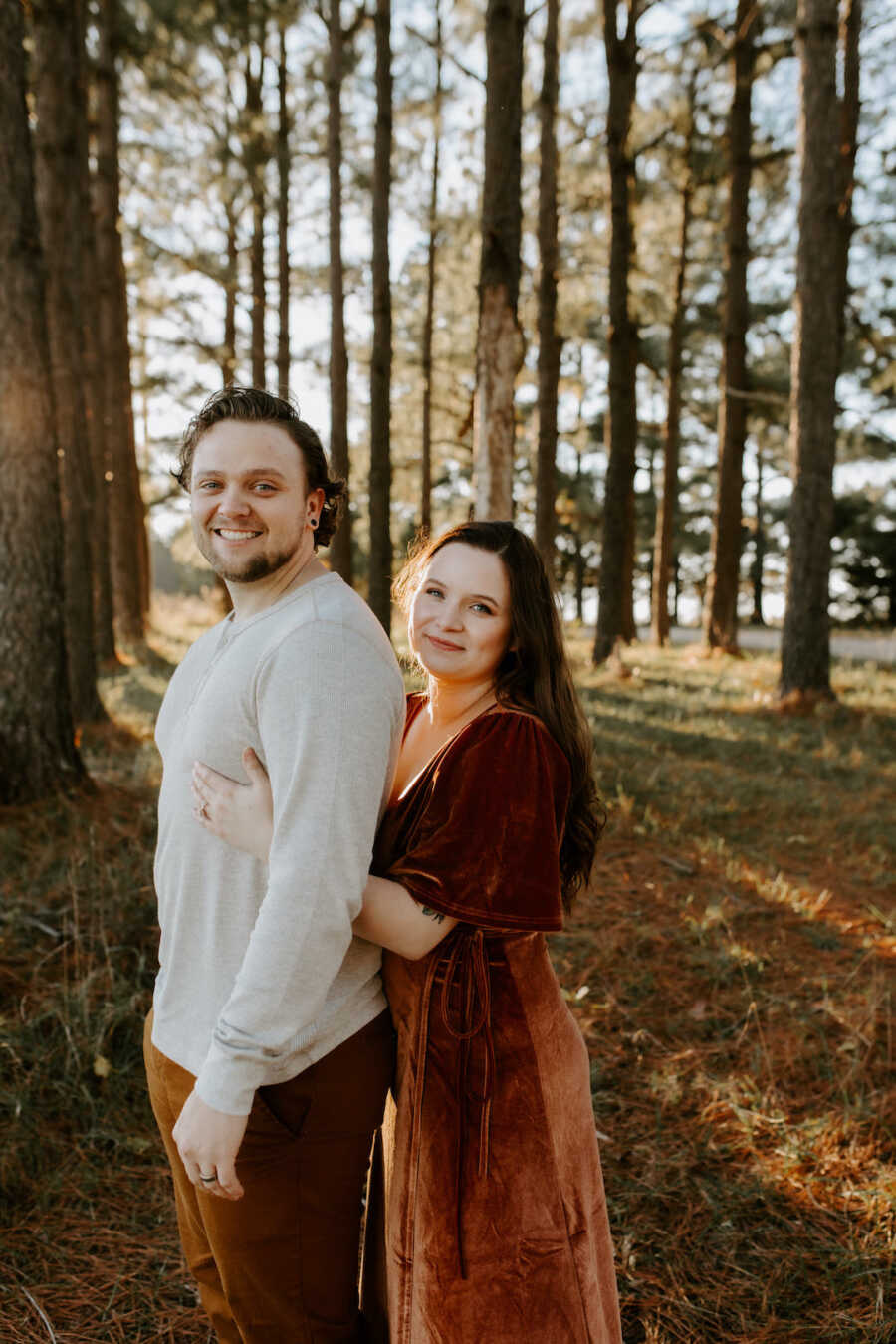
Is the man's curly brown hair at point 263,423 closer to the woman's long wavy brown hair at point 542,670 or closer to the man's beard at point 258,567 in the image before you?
the man's beard at point 258,567

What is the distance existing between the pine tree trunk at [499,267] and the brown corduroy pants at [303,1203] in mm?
4734

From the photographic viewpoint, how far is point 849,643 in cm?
1998

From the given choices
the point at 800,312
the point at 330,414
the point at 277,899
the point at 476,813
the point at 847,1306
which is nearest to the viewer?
the point at 277,899

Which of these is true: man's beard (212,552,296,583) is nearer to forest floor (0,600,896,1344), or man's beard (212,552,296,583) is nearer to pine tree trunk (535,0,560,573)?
forest floor (0,600,896,1344)

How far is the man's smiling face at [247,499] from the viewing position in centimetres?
170

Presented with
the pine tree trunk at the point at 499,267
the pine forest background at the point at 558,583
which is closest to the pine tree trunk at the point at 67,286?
the pine forest background at the point at 558,583

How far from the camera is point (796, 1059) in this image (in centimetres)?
358

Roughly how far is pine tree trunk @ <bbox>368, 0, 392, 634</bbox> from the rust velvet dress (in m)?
10.5

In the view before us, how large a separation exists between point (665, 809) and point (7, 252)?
550 cm

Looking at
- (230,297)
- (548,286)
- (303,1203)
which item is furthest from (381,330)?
(303,1203)

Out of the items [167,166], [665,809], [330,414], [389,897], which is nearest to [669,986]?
[665,809]

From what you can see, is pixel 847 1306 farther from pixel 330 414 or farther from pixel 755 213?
pixel 755 213

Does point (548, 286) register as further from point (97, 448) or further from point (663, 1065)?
point (663, 1065)

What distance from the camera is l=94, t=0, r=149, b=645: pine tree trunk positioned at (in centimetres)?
1141
